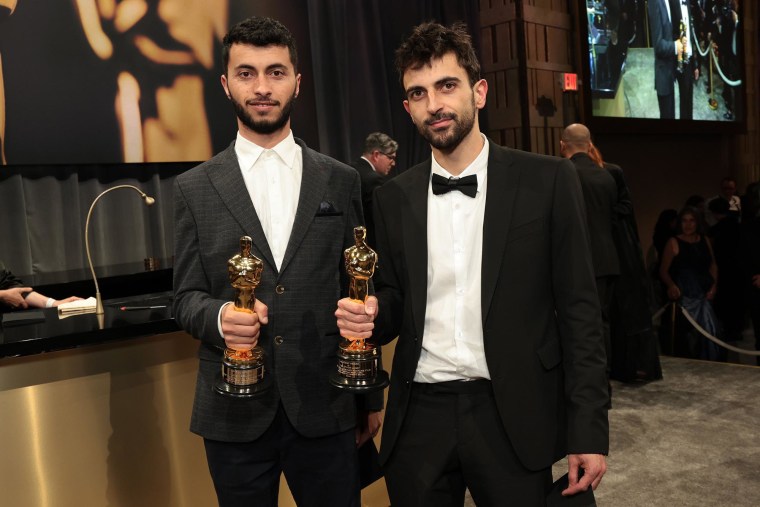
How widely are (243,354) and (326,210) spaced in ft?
1.49

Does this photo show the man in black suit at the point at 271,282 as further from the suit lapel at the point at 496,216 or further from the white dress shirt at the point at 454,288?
the suit lapel at the point at 496,216

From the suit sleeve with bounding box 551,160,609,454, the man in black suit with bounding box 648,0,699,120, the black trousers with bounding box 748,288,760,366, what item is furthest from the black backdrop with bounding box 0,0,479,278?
the suit sleeve with bounding box 551,160,609,454

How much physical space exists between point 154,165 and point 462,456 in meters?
5.18

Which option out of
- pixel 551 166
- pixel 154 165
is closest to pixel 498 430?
pixel 551 166

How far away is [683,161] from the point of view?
33.6 feet

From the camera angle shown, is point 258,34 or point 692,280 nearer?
point 258,34

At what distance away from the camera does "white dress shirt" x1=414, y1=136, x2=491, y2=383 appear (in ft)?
6.19

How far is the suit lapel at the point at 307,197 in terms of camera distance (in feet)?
6.37

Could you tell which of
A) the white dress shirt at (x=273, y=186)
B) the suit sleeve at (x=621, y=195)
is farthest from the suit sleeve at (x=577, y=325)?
the suit sleeve at (x=621, y=195)

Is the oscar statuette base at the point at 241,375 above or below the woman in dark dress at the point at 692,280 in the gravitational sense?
above

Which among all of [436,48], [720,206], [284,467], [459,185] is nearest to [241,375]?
[284,467]

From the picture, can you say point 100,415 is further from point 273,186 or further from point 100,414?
point 273,186

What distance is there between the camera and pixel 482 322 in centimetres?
186

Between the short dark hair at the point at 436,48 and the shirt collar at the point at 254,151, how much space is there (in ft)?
1.20
